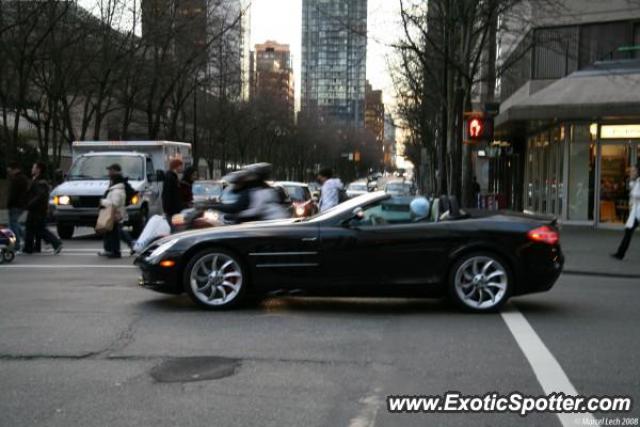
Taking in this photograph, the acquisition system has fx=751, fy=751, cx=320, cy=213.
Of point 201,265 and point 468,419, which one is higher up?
point 201,265

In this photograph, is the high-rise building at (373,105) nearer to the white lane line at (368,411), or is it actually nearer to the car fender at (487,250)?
the car fender at (487,250)

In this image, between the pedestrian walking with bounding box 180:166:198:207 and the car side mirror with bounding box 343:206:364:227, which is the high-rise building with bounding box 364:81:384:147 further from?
the car side mirror with bounding box 343:206:364:227

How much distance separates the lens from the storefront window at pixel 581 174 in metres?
23.2

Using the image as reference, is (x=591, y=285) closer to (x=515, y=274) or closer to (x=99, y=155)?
(x=515, y=274)

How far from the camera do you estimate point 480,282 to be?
8.22m

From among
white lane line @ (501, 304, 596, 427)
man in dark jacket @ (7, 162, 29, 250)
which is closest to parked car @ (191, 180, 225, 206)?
man in dark jacket @ (7, 162, 29, 250)

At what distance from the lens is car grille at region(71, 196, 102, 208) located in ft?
57.6

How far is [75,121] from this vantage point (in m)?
56.5

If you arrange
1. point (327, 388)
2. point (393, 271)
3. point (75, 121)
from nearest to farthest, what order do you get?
point (327, 388) < point (393, 271) < point (75, 121)

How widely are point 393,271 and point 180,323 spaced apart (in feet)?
7.66

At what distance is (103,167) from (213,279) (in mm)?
11501

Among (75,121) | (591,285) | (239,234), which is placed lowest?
(591,285)

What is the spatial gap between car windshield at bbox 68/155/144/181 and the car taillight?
41.5 feet

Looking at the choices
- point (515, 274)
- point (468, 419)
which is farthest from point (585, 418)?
point (515, 274)
